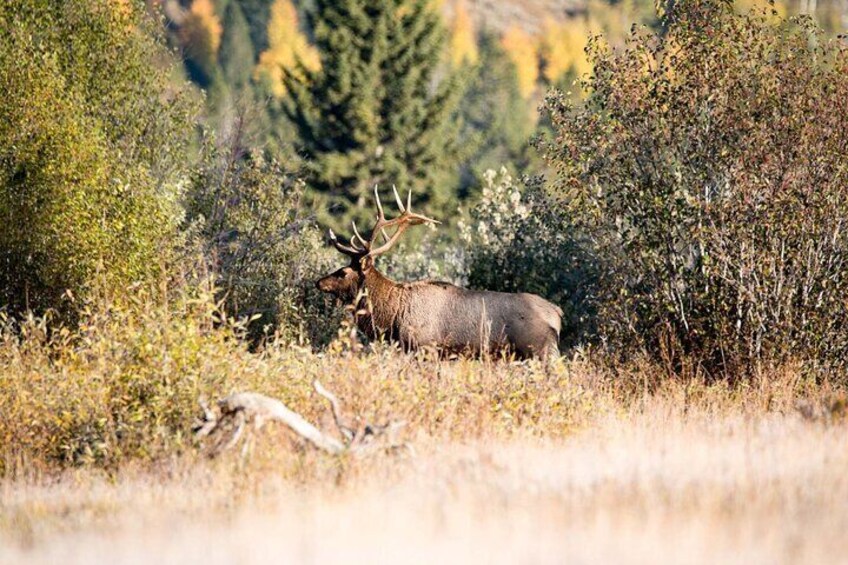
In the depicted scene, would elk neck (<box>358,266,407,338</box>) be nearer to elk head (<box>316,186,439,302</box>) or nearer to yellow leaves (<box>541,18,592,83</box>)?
elk head (<box>316,186,439,302</box>)

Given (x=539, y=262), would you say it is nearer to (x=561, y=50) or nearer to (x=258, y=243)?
(x=258, y=243)

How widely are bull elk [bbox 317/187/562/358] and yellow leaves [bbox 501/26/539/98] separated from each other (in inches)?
4661

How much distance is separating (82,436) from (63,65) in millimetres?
11962

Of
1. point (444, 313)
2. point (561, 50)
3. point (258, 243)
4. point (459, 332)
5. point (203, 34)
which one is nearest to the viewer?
point (459, 332)

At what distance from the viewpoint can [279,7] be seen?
5719 inches

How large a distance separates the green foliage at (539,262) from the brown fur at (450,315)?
11.5ft

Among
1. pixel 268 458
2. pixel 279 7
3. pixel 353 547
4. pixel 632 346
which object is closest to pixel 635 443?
pixel 268 458

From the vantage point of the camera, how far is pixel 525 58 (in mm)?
150750

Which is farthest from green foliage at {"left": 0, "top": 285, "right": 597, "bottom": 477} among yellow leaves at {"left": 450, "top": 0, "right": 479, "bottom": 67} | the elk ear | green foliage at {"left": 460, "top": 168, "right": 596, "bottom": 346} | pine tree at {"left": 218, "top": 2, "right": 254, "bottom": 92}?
yellow leaves at {"left": 450, "top": 0, "right": 479, "bottom": 67}

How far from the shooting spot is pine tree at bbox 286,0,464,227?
152ft

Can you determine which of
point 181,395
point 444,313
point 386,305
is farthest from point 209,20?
point 181,395

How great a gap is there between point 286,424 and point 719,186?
6874 mm

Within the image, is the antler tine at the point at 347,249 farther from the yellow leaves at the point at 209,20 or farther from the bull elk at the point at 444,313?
the yellow leaves at the point at 209,20

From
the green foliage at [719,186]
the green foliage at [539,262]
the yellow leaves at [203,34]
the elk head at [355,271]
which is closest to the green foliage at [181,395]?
the green foliage at [719,186]
